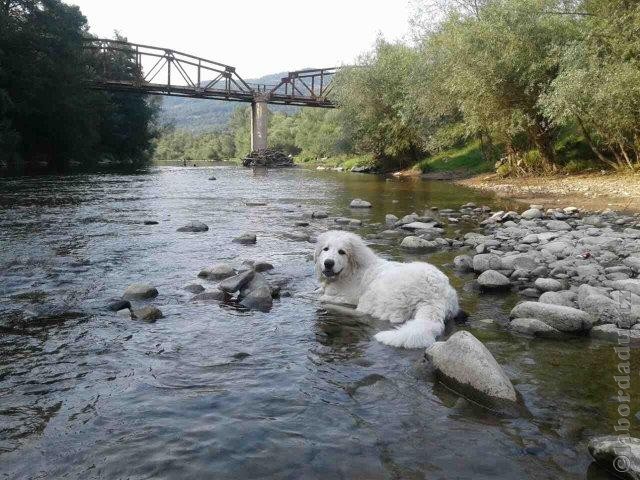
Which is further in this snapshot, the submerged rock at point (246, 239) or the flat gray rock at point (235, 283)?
the submerged rock at point (246, 239)

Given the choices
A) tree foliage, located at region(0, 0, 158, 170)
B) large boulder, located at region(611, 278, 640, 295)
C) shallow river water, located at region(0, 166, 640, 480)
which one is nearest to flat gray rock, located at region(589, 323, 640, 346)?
shallow river water, located at region(0, 166, 640, 480)

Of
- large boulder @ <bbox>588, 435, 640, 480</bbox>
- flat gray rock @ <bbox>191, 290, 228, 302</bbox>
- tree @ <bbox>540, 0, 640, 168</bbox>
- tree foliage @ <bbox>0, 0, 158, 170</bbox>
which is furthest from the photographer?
tree foliage @ <bbox>0, 0, 158, 170</bbox>

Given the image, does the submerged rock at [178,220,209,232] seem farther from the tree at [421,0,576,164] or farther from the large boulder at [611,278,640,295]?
the tree at [421,0,576,164]

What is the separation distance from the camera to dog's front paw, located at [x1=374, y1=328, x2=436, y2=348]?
607cm

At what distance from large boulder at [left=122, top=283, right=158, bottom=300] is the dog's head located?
2.65 metres

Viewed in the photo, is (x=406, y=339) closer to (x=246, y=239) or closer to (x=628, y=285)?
(x=628, y=285)

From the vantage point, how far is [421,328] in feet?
20.5

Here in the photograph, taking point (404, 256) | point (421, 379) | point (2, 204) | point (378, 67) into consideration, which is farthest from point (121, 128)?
point (421, 379)

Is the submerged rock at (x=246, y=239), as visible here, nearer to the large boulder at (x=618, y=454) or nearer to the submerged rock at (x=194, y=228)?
the submerged rock at (x=194, y=228)

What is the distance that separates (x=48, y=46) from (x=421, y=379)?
166 ft

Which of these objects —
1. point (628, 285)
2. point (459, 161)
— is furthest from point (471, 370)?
point (459, 161)

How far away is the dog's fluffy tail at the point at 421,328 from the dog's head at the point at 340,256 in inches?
60.4

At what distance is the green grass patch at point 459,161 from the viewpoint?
4028 cm

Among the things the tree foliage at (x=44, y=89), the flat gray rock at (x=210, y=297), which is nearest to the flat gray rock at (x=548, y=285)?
the flat gray rock at (x=210, y=297)
